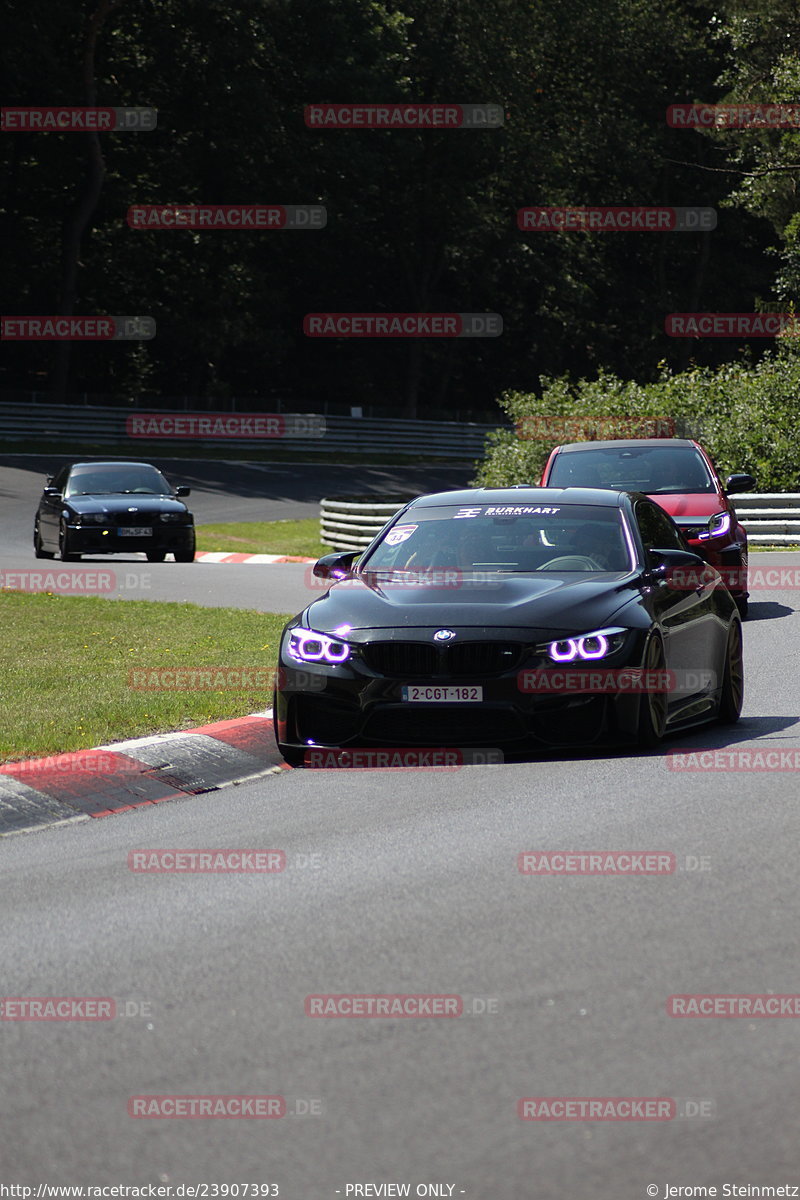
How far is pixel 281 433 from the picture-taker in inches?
2160

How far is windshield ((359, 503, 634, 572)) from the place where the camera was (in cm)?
998

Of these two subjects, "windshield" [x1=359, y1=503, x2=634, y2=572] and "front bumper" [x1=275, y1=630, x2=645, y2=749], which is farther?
"windshield" [x1=359, y1=503, x2=634, y2=572]

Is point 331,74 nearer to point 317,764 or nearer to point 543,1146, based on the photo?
point 317,764

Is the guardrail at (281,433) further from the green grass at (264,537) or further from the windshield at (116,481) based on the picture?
the windshield at (116,481)

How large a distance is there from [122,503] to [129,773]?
17.3 metres

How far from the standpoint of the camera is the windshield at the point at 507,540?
9977 mm

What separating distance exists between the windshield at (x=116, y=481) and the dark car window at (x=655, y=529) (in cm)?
1604

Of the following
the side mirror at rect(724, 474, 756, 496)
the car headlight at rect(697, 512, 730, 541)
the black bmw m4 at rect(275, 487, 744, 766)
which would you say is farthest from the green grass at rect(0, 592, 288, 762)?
the side mirror at rect(724, 474, 756, 496)

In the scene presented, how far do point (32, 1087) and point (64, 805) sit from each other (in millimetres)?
3927

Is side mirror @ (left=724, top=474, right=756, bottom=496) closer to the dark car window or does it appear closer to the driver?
the dark car window

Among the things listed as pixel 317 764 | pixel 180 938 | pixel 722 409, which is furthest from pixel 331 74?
pixel 180 938

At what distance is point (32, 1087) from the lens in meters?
4.23

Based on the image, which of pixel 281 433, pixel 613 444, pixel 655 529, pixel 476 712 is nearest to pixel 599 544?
pixel 655 529

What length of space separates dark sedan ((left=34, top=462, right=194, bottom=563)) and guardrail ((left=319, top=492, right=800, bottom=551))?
317 cm
